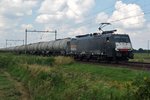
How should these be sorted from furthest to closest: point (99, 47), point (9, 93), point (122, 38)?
point (99, 47)
point (122, 38)
point (9, 93)

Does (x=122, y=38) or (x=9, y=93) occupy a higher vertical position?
(x=122, y=38)

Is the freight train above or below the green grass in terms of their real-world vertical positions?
above

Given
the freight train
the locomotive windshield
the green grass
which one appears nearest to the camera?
the green grass

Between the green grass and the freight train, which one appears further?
the freight train

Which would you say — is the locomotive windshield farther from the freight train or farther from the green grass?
the green grass

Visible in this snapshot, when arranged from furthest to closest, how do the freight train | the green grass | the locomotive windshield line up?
the locomotive windshield, the freight train, the green grass

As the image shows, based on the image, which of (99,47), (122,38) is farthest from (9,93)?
(99,47)

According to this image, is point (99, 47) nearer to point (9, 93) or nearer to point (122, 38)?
point (122, 38)

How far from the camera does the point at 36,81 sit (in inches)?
890

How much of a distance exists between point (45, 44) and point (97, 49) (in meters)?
30.9

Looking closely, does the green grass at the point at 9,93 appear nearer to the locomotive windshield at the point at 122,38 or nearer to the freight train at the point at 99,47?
the freight train at the point at 99,47

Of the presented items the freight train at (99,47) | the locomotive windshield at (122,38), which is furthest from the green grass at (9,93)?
the locomotive windshield at (122,38)

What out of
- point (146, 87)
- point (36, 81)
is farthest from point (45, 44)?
point (146, 87)

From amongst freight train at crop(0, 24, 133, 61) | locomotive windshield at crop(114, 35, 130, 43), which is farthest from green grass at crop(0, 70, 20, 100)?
locomotive windshield at crop(114, 35, 130, 43)
